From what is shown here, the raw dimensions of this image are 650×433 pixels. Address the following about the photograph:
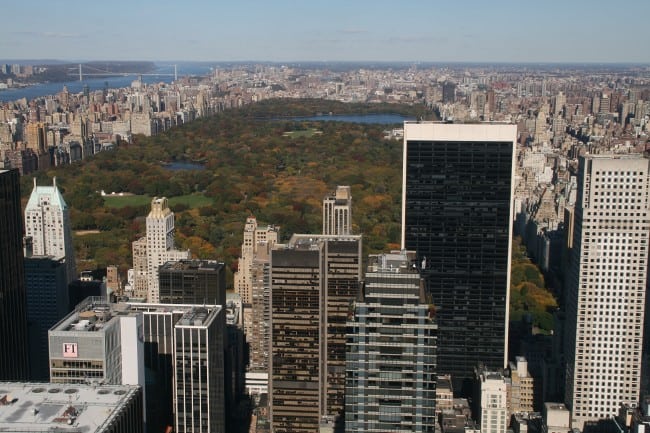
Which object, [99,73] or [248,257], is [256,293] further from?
[99,73]

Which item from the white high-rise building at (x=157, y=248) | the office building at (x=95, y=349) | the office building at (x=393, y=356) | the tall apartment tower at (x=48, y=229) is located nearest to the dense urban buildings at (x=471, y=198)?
the white high-rise building at (x=157, y=248)

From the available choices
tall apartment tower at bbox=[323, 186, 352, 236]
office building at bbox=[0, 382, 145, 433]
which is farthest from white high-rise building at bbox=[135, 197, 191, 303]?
office building at bbox=[0, 382, 145, 433]

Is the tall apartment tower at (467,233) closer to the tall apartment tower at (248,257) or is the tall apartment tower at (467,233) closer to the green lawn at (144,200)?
the tall apartment tower at (248,257)

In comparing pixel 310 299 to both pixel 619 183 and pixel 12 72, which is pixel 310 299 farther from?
pixel 12 72

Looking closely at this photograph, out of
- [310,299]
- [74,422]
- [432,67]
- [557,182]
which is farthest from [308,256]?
[432,67]

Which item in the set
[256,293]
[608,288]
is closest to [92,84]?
[256,293]
